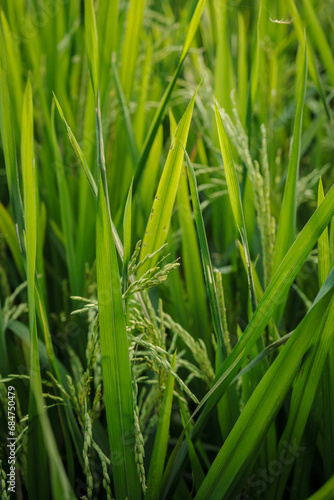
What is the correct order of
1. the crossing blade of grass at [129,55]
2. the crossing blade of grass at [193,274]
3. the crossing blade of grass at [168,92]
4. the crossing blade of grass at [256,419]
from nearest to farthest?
the crossing blade of grass at [256,419], the crossing blade of grass at [168,92], the crossing blade of grass at [193,274], the crossing blade of grass at [129,55]

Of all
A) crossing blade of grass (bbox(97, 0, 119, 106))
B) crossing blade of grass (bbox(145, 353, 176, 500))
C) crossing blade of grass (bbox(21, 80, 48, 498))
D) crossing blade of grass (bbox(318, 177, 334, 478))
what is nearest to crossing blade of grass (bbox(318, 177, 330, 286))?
crossing blade of grass (bbox(318, 177, 334, 478))

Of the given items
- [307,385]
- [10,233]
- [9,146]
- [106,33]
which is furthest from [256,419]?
[106,33]

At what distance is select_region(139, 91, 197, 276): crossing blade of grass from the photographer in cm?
48

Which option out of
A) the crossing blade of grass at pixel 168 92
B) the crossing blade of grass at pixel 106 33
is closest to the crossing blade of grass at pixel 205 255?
the crossing blade of grass at pixel 168 92

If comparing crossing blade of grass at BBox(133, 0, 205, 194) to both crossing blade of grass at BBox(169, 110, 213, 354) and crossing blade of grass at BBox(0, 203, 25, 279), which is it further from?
crossing blade of grass at BBox(0, 203, 25, 279)

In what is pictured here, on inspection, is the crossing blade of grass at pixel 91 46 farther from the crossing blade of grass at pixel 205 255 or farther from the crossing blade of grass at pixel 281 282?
the crossing blade of grass at pixel 281 282

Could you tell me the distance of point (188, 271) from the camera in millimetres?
671

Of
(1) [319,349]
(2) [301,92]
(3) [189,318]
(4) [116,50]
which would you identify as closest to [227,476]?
(1) [319,349]

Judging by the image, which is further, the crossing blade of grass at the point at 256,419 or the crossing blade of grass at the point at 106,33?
the crossing blade of grass at the point at 106,33

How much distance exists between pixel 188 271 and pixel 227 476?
31 centimetres

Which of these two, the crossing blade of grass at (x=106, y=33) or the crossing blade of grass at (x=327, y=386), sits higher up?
the crossing blade of grass at (x=106, y=33)

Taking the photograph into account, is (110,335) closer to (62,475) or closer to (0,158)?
(62,475)

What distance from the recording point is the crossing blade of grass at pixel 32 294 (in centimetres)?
43

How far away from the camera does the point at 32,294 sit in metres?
0.43
